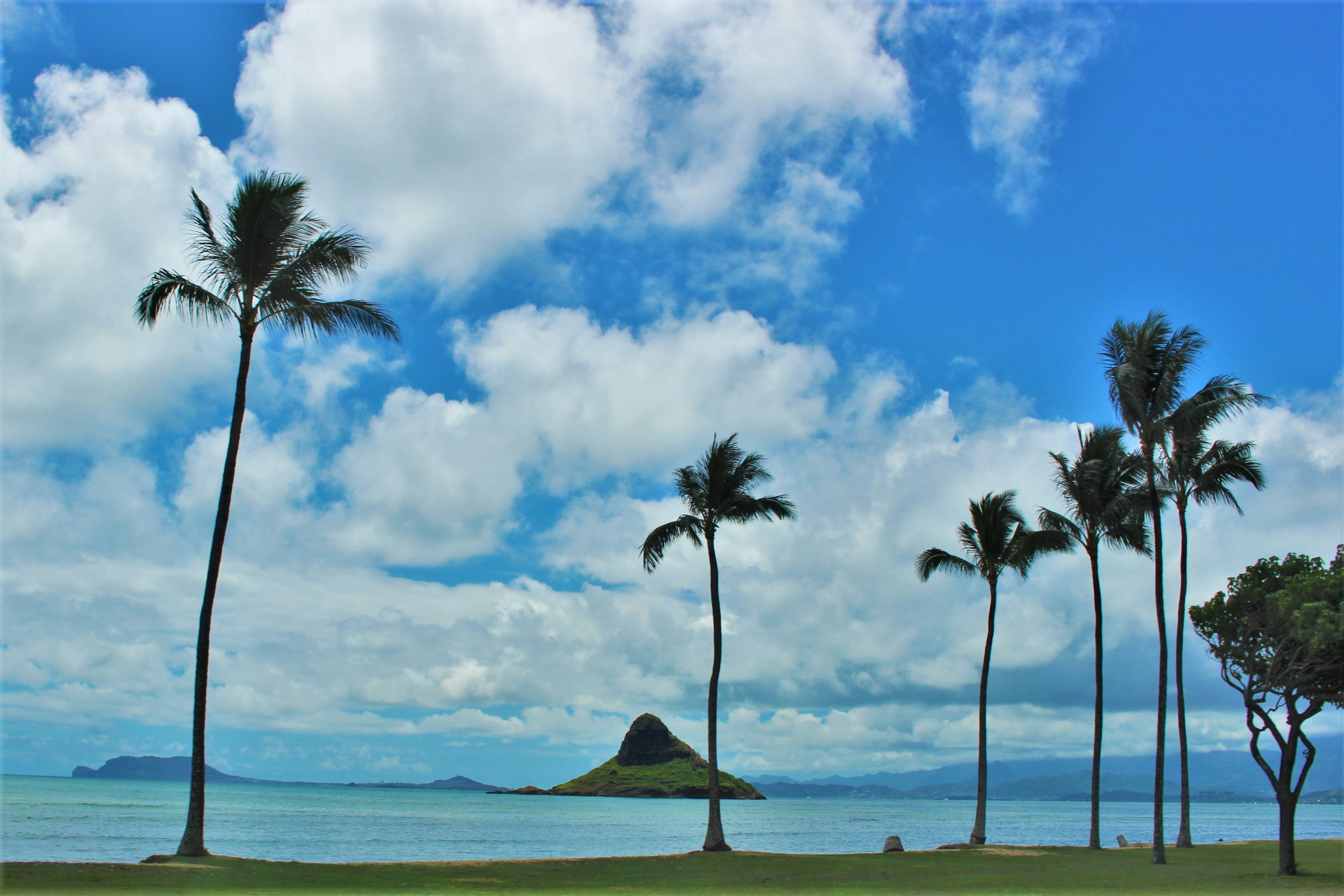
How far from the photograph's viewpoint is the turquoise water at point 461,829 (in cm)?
5094

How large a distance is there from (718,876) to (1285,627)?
15.3 m

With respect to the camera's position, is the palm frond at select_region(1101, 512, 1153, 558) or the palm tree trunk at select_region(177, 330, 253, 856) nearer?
the palm tree trunk at select_region(177, 330, 253, 856)

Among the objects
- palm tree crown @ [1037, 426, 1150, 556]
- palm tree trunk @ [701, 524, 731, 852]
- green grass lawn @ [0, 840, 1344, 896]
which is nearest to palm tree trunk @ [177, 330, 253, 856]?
green grass lawn @ [0, 840, 1344, 896]

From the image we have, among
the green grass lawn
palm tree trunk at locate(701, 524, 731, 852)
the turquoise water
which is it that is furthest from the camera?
the turquoise water

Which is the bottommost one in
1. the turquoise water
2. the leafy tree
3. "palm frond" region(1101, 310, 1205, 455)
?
the turquoise water

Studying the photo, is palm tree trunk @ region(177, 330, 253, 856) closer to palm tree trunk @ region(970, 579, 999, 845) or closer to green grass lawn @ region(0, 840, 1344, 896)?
green grass lawn @ region(0, 840, 1344, 896)

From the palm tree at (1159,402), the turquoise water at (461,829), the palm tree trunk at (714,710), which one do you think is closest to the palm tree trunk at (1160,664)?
the palm tree at (1159,402)

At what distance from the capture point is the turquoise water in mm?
50938

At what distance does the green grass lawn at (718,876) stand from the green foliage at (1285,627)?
173 inches

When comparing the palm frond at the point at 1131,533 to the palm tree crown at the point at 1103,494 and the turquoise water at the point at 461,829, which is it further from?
the turquoise water at the point at 461,829

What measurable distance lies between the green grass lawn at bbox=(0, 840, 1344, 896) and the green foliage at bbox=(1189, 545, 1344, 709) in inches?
173

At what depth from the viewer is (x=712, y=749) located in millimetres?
30156

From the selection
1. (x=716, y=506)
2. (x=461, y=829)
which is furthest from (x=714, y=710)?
(x=461, y=829)

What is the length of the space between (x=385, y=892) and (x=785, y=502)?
18.5 m
